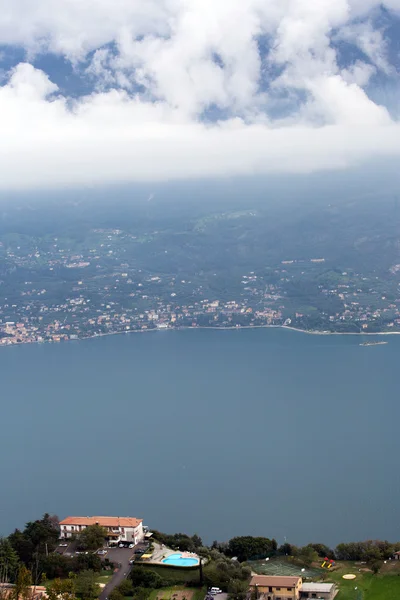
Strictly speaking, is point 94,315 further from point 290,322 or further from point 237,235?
point 237,235

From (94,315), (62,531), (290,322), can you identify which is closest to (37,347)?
(94,315)


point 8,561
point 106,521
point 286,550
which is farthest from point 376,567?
point 8,561

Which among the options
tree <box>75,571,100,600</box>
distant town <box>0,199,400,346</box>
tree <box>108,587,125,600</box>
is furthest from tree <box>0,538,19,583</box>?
distant town <box>0,199,400,346</box>

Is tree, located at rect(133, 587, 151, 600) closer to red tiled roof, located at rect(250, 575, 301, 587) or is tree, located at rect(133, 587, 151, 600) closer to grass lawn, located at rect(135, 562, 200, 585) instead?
grass lawn, located at rect(135, 562, 200, 585)

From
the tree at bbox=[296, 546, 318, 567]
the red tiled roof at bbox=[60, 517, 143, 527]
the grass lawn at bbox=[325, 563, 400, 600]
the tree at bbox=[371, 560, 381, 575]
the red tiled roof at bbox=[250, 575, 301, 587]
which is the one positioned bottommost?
the grass lawn at bbox=[325, 563, 400, 600]

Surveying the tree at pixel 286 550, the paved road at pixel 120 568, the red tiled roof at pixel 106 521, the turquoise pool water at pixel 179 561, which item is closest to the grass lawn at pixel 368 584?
the tree at pixel 286 550

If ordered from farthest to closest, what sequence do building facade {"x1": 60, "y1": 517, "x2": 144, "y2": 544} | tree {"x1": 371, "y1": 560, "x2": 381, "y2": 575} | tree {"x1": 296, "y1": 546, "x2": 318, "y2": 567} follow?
building facade {"x1": 60, "y1": 517, "x2": 144, "y2": 544}, tree {"x1": 296, "y1": 546, "x2": 318, "y2": 567}, tree {"x1": 371, "y1": 560, "x2": 381, "y2": 575}
